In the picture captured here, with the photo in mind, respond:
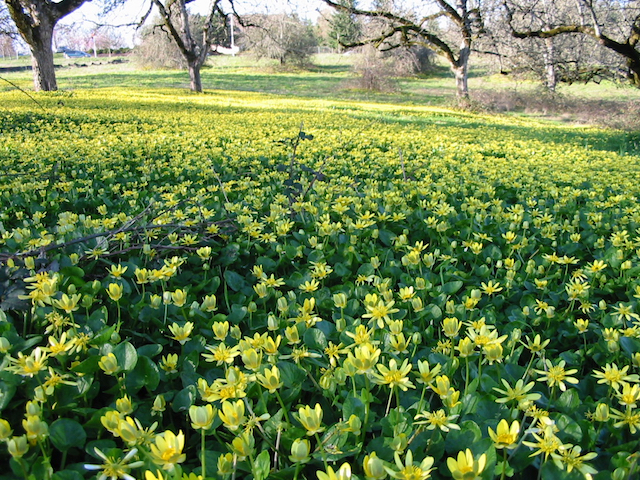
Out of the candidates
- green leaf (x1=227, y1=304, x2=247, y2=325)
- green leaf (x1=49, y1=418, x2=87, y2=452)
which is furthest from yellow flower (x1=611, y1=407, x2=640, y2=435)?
green leaf (x1=49, y1=418, x2=87, y2=452)

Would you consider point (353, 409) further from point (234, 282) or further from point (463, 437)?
point (234, 282)

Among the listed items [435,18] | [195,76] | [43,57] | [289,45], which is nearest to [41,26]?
[43,57]

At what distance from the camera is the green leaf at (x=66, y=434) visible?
1.08m

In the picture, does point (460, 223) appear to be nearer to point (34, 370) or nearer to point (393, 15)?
point (34, 370)

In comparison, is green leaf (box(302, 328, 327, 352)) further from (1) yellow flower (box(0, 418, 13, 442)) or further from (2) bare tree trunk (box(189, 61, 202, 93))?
(2) bare tree trunk (box(189, 61, 202, 93))

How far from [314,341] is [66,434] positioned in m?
0.72

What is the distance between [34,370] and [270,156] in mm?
4361

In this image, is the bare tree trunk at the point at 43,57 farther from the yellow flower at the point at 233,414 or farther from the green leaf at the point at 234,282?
the yellow flower at the point at 233,414

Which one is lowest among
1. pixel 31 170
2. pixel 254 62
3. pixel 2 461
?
pixel 2 461

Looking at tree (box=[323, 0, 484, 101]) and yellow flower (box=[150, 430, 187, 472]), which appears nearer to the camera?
yellow flower (box=[150, 430, 187, 472])

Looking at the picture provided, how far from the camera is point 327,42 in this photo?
55656 mm

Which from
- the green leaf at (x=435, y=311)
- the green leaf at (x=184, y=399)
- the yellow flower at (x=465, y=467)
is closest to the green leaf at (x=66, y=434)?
the green leaf at (x=184, y=399)

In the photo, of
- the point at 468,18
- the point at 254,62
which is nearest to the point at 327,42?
the point at 254,62

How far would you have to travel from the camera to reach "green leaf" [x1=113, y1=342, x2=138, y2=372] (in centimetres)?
129
